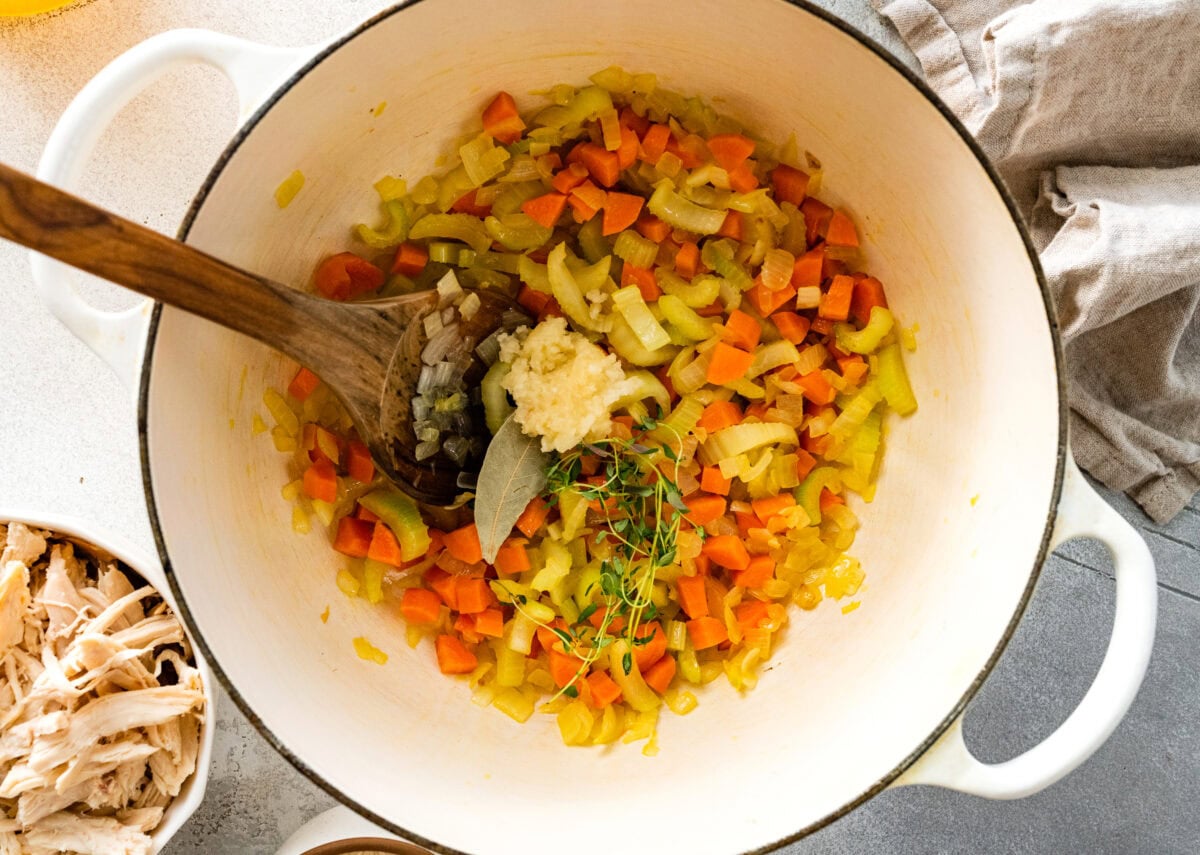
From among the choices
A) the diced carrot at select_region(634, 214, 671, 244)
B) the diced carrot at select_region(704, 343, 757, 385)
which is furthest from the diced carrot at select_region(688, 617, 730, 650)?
the diced carrot at select_region(634, 214, 671, 244)

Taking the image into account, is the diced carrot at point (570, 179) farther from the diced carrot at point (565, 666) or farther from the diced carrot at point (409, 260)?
the diced carrot at point (565, 666)

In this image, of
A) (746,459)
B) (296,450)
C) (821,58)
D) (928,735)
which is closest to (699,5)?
(821,58)

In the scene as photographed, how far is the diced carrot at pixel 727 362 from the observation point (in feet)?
4.87

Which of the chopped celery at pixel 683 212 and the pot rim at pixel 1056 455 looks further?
the chopped celery at pixel 683 212

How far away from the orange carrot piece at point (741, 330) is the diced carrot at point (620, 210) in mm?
204

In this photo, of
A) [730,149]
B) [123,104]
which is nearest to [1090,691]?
[730,149]

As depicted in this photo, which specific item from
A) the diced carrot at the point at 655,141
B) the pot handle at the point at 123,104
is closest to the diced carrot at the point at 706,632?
the diced carrot at the point at 655,141

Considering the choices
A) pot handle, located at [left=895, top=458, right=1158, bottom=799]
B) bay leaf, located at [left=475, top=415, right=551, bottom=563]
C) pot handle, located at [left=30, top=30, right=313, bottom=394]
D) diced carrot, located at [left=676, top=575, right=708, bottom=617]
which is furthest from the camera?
diced carrot, located at [left=676, top=575, right=708, bottom=617]

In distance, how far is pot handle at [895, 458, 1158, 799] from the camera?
1.24 m

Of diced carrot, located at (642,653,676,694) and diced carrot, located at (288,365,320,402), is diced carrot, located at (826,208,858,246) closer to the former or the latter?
diced carrot, located at (642,653,676,694)

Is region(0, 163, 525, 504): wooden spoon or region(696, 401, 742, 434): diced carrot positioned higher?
region(0, 163, 525, 504): wooden spoon

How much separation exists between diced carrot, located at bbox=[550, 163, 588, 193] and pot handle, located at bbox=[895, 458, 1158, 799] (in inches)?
29.8

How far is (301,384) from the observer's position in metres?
Answer: 1.47

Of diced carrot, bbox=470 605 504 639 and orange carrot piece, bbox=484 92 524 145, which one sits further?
diced carrot, bbox=470 605 504 639
